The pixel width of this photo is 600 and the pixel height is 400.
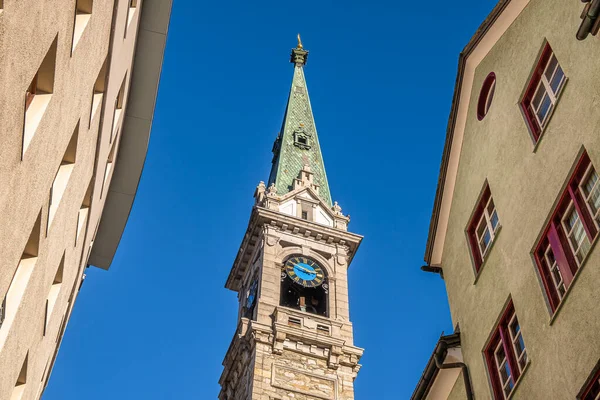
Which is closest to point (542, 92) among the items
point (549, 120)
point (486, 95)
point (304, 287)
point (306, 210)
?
point (549, 120)

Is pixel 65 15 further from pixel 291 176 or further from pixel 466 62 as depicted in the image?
pixel 291 176

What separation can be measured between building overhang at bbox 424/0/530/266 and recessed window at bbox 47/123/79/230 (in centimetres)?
781

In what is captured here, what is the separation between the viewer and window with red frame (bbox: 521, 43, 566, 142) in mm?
12695

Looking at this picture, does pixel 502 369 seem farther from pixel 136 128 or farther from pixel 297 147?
pixel 297 147

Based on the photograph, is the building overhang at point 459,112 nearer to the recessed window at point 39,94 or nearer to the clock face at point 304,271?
the recessed window at point 39,94

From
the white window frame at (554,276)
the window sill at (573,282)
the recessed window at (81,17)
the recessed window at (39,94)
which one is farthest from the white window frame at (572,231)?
the recessed window at (39,94)

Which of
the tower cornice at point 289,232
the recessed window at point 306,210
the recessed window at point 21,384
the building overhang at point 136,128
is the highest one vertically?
the recessed window at point 306,210

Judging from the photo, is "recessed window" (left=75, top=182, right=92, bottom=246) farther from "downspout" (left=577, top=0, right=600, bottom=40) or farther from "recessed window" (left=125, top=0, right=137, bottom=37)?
"downspout" (left=577, top=0, right=600, bottom=40)

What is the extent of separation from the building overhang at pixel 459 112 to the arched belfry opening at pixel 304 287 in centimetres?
3146

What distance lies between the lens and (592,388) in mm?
10297

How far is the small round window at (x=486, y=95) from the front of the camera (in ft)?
50.6

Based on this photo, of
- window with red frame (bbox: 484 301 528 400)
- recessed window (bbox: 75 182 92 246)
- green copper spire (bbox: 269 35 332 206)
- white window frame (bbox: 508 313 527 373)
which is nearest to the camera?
white window frame (bbox: 508 313 527 373)

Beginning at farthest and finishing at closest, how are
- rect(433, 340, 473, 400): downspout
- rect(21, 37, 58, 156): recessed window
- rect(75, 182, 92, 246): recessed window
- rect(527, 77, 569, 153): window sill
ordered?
rect(75, 182, 92, 246): recessed window < rect(433, 340, 473, 400): downspout < rect(527, 77, 569, 153): window sill < rect(21, 37, 58, 156): recessed window

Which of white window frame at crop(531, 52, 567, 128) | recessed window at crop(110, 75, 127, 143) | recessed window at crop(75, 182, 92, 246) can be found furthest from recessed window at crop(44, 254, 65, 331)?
white window frame at crop(531, 52, 567, 128)
